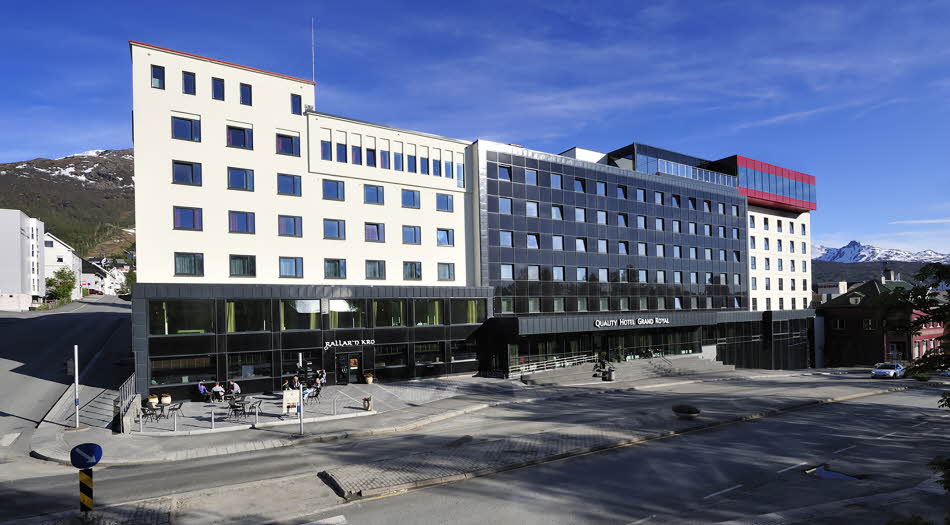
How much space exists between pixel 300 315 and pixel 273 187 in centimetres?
914

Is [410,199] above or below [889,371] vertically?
above

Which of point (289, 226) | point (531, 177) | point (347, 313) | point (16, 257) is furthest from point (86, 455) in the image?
point (16, 257)

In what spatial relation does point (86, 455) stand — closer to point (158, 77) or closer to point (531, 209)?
point (158, 77)

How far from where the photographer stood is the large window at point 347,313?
37000mm

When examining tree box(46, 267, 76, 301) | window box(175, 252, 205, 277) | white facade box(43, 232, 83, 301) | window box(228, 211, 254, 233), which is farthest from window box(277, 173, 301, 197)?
white facade box(43, 232, 83, 301)

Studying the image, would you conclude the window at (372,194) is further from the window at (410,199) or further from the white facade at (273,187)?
the window at (410,199)

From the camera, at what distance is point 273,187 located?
3609cm

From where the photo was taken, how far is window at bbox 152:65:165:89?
32438 millimetres

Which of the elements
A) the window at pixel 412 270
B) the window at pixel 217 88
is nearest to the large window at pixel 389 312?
the window at pixel 412 270

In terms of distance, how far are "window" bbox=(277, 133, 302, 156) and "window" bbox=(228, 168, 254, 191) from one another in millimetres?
2668

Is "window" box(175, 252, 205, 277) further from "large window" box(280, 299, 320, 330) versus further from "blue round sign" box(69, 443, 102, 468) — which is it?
"blue round sign" box(69, 443, 102, 468)

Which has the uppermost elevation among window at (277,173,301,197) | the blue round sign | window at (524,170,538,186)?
window at (524,170,538,186)

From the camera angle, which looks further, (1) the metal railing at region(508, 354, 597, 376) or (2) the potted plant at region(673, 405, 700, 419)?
(1) the metal railing at region(508, 354, 597, 376)

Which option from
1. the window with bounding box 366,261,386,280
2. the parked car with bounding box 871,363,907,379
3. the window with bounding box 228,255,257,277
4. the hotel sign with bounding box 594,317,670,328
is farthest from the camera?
the parked car with bounding box 871,363,907,379
